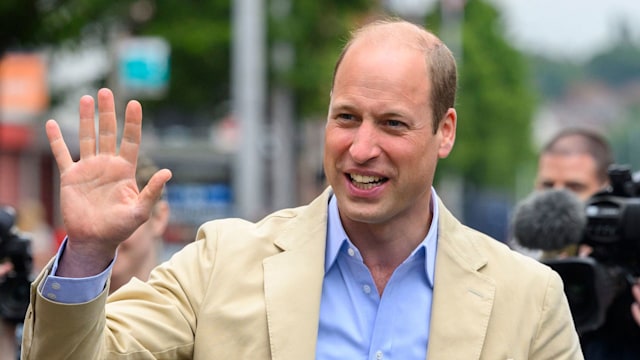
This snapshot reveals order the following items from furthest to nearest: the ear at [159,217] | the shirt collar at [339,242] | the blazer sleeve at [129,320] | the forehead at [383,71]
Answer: the ear at [159,217] < the shirt collar at [339,242] < the forehead at [383,71] < the blazer sleeve at [129,320]

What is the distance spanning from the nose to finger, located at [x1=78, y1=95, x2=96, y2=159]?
647 mm

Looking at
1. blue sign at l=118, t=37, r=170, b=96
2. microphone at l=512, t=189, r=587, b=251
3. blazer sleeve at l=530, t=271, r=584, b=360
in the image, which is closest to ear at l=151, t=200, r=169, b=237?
microphone at l=512, t=189, r=587, b=251

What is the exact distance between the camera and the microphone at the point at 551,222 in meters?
4.25

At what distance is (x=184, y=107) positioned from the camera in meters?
23.3

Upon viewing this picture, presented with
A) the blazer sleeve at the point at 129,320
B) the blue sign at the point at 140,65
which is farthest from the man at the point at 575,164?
the blue sign at the point at 140,65

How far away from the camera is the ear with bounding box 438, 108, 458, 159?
3377mm

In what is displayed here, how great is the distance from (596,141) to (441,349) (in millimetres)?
3347

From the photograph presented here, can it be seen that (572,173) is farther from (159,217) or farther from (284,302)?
(284,302)

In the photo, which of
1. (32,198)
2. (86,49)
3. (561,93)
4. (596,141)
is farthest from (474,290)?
(561,93)

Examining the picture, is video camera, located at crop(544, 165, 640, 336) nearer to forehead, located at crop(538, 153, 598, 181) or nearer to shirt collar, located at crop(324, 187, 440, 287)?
shirt collar, located at crop(324, 187, 440, 287)

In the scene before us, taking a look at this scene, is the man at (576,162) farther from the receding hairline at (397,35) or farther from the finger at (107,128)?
the finger at (107,128)

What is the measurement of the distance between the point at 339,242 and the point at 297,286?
19 cm

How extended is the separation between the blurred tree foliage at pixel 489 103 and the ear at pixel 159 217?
41.2m

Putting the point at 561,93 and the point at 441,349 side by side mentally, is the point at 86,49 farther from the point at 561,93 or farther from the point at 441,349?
the point at 561,93
